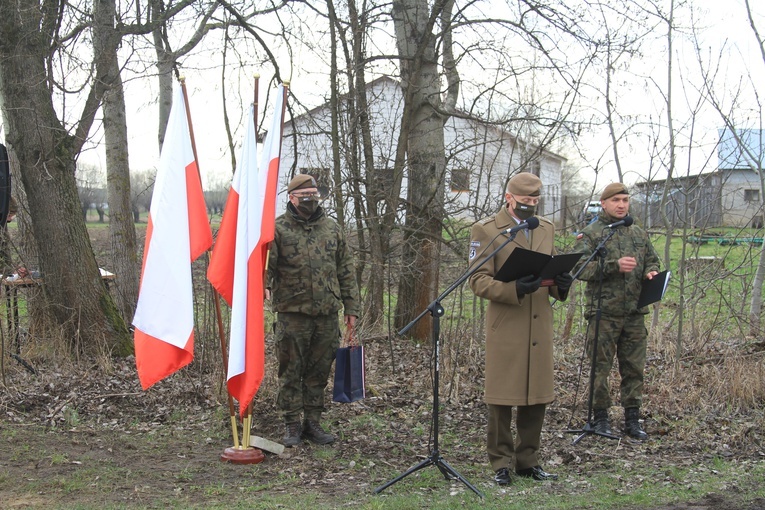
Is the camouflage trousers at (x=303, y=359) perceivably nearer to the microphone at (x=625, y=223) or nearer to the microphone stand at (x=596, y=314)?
the microphone stand at (x=596, y=314)

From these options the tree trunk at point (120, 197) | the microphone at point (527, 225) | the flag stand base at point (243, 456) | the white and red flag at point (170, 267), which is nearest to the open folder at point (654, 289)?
the microphone at point (527, 225)

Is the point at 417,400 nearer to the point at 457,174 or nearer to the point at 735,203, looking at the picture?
the point at 457,174

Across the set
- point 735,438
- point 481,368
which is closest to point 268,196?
point 481,368

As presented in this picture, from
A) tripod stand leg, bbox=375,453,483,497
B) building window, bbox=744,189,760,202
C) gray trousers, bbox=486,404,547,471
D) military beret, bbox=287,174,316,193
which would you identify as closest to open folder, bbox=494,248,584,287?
gray trousers, bbox=486,404,547,471

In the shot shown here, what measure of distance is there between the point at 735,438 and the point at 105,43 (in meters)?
7.79

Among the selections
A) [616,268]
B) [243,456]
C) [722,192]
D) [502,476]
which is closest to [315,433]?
[243,456]

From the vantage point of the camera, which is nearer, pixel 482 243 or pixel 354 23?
pixel 482 243

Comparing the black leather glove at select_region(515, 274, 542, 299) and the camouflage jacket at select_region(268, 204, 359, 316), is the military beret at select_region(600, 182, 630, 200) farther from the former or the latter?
the camouflage jacket at select_region(268, 204, 359, 316)

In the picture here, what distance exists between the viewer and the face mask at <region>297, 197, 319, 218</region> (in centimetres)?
630

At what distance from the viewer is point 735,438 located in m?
6.76

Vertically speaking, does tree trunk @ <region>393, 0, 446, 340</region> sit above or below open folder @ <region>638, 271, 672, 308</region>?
above

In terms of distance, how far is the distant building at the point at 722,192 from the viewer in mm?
9578

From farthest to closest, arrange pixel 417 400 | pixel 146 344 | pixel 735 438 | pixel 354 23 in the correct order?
pixel 354 23
pixel 417 400
pixel 735 438
pixel 146 344

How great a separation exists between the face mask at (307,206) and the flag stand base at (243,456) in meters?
1.92
